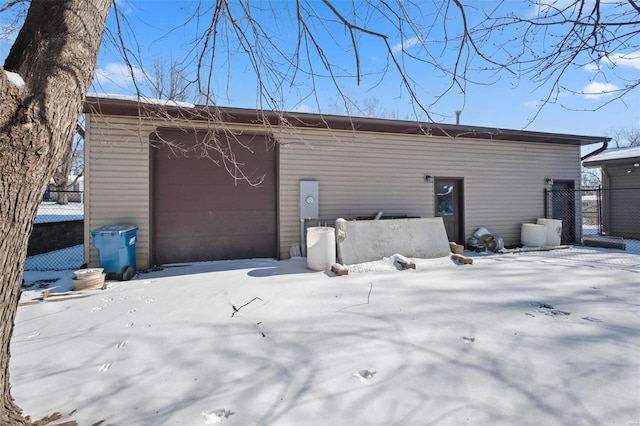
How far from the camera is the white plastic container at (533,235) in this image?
350 inches

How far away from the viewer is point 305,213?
7.43 meters

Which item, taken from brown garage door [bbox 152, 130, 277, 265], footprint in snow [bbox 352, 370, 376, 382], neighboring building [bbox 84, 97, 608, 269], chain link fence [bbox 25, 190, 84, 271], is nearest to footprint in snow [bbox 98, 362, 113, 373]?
footprint in snow [bbox 352, 370, 376, 382]

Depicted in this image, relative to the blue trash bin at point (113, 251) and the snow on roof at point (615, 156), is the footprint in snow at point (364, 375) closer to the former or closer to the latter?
the blue trash bin at point (113, 251)

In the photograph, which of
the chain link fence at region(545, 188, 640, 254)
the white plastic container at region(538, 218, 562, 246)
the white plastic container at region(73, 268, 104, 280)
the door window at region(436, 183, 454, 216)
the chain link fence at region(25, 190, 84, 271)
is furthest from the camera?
the chain link fence at region(545, 188, 640, 254)

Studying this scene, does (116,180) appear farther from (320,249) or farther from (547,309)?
(547,309)

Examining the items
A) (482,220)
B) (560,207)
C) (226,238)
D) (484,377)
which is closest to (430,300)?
(484,377)

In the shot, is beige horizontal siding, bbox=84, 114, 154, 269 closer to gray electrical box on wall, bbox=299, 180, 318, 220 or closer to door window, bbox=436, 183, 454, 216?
gray electrical box on wall, bbox=299, 180, 318, 220

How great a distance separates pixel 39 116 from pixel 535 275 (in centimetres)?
645

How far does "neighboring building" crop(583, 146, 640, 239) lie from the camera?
11.1 metres

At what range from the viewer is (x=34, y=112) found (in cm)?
132

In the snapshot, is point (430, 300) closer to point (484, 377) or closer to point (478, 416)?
point (484, 377)

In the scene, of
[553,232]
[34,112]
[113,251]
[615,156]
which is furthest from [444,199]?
[34,112]

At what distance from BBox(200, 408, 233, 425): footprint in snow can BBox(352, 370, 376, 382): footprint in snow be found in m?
0.93

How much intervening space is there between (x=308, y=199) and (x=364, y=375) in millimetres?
5234
